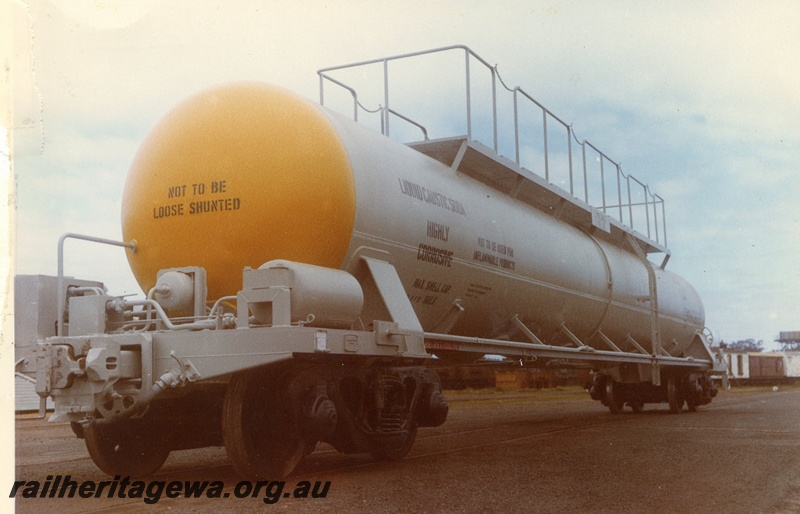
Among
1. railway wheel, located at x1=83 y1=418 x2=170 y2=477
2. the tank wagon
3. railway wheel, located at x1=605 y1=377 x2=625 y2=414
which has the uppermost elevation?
the tank wagon

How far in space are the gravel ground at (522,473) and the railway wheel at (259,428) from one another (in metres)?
0.21

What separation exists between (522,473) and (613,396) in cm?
1082

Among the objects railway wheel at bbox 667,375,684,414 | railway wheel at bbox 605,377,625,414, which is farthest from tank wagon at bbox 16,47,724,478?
railway wheel at bbox 667,375,684,414

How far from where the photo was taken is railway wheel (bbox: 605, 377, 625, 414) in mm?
17469

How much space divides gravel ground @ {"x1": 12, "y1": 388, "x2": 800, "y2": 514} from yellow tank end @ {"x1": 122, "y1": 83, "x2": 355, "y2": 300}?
1928mm

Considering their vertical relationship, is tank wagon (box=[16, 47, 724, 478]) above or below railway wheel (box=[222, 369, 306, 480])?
above

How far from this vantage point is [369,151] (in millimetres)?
7426

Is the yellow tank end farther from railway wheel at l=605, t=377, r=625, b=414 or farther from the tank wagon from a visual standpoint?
railway wheel at l=605, t=377, r=625, b=414

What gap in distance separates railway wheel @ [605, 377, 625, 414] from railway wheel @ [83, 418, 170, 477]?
40.4 feet

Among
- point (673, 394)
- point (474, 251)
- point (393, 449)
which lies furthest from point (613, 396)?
point (393, 449)

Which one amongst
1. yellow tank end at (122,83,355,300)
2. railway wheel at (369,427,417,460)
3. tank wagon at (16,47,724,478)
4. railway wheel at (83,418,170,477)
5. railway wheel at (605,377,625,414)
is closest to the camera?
tank wagon at (16,47,724,478)

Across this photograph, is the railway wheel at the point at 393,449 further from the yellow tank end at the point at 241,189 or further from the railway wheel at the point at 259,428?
the yellow tank end at the point at 241,189

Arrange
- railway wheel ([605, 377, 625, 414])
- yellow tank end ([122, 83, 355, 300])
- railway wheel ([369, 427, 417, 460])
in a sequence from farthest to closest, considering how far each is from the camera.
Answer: railway wheel ([605, 377, 625, 414])
railway wheel ([369, 427, 417, 460])
yellow tank end ([122, 83, 355, 300])

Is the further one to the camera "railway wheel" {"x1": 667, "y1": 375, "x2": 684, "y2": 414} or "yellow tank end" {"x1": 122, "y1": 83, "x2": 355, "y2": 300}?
"railway wheel" {"x1": 667, "y1": 375, "x2": 684, "y2": 414}
